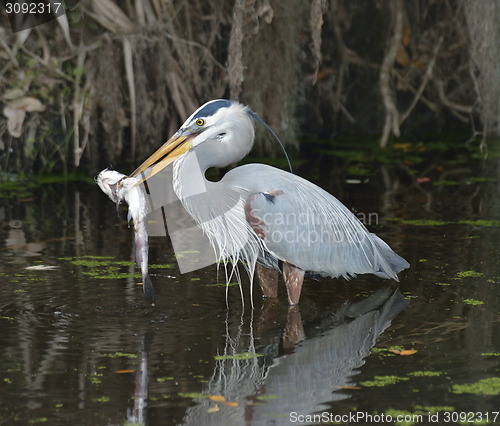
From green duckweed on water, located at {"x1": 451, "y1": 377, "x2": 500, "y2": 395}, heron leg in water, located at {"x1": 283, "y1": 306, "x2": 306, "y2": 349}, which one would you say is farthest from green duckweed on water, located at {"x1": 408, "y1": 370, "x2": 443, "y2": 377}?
heron leg in water, located at {"x1": 283, "y1": 306, "x2": 306, "y2": 349}

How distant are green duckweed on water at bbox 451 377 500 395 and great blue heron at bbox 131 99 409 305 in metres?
1.63

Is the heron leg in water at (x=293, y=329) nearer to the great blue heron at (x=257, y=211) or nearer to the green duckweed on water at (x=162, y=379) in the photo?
the great blue heron at (x=257, y=211)

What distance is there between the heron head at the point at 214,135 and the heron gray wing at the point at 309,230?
0.16m

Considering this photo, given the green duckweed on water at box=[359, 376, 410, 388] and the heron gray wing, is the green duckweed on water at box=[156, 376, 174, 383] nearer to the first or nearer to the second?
the green duckweed on water at box=[359, 376, 410, 388]

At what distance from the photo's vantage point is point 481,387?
427 cm

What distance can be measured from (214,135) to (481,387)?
2.41 meters

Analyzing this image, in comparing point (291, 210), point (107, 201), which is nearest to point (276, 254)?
point (291, 210)

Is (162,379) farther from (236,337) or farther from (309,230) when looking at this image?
(309,230)

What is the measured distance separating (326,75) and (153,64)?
3176 millimetres

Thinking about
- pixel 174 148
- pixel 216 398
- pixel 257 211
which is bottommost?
pixel 216 398

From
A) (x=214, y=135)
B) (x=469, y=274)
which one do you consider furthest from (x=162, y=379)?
(x=469, y=274)

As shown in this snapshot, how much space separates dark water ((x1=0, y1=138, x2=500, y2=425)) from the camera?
4105mm

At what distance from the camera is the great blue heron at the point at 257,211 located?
579 centimetres

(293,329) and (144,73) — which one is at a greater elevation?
(144,73)
